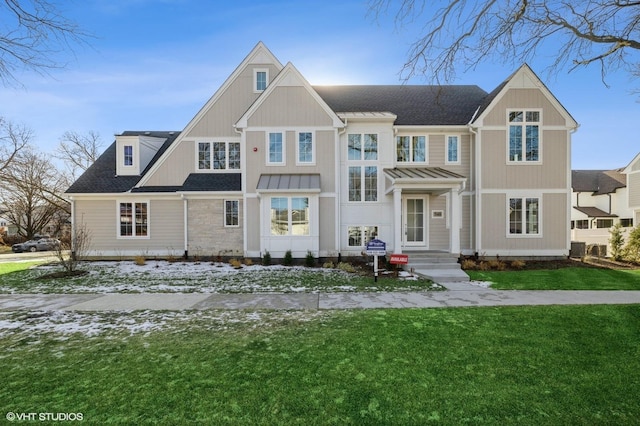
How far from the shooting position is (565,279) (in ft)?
33.7

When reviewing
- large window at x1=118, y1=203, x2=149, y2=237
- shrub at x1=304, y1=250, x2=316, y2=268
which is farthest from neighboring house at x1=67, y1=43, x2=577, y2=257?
large window at x1=118, y1=203, x2=149, y2=237

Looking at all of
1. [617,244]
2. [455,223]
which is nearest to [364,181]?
[455,223]

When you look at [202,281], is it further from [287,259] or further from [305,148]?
[305,148]

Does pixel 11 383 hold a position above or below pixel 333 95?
below

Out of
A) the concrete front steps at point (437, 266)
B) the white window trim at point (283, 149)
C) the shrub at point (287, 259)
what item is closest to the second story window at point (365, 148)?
the white window trim at point (283, 149)

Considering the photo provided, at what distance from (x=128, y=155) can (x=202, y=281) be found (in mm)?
11308

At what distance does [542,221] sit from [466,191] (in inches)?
144

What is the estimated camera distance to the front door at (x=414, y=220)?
1517 centimetres

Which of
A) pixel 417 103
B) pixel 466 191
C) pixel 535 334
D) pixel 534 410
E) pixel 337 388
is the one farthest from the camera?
pixel 417 103

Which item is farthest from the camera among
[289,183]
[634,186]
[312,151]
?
[634,186]

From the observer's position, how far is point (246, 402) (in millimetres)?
3312

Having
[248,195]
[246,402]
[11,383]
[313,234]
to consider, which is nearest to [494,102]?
[313,234]

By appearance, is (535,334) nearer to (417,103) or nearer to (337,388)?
(337,388)

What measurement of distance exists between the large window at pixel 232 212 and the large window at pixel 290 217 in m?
2.40
